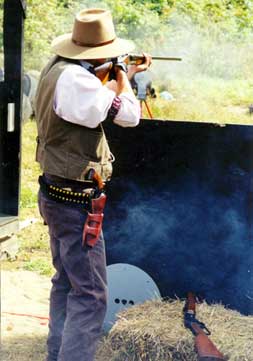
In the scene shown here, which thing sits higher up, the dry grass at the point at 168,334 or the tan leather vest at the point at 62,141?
the tan leather vest at the point at 62,141

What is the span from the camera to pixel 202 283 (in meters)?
3.36

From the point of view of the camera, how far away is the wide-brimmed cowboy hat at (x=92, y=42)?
8.86 feet

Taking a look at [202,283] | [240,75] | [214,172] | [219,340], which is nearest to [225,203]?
[214,172]

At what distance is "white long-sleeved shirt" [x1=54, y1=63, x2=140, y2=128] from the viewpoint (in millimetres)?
2541

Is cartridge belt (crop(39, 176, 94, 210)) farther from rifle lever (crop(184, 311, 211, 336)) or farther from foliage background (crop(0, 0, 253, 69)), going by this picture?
foliage background (crop(0, 0, 253, 69))

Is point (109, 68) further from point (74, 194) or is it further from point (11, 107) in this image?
point (11, 107)

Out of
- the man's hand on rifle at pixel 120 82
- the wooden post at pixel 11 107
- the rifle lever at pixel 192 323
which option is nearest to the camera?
the man's hand on rifle at pixel 120 82

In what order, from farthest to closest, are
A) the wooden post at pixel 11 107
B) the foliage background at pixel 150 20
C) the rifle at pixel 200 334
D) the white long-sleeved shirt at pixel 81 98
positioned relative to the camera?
1. the foliage background at pixel 150 20
2. the wooden post at pixel 11 107
3. the rifle at pixel 200 334
4. the white long-sleeved shirt at pixel 81 98

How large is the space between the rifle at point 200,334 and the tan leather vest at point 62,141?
3.22 ft

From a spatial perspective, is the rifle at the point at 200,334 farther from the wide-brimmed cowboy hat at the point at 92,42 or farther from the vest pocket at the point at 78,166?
the wide-brimmed cowboy hat at the point at 92,42

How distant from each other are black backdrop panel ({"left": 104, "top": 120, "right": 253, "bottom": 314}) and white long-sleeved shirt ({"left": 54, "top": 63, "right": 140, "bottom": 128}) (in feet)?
2.57

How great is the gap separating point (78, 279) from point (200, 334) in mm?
741

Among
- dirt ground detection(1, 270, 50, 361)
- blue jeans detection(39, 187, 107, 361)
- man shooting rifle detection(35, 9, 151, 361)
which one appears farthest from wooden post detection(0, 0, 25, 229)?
blue jeans detection(39, 187, 107, 361)

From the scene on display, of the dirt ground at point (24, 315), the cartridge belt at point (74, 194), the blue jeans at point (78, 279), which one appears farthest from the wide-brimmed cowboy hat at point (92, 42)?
the dirt ground at point (24, 315)
